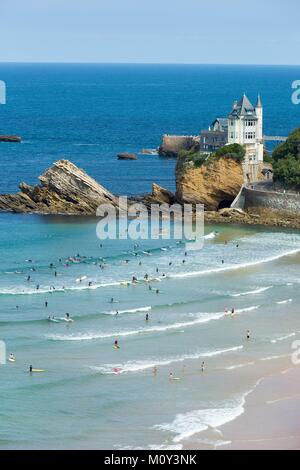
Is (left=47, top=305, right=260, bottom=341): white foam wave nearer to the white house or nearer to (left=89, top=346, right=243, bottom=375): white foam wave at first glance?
(left=89, top=346, right=243, bottom=375): white foam wave

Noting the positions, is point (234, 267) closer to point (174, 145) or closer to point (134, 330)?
point (134, 330)

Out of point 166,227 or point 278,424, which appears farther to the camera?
point 166,227

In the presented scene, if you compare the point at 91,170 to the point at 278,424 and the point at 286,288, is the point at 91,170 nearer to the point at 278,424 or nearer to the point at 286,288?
the point at 286,288

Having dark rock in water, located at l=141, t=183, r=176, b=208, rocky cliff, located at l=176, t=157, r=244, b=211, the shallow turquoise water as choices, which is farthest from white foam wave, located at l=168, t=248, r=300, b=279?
dark rock in water, located at l=141, t=183, r=176, b=208

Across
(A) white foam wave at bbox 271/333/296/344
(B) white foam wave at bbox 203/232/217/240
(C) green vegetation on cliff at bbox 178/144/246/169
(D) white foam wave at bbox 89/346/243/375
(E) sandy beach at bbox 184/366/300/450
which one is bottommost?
(E) sandy beach at bbox 184/366/300/450

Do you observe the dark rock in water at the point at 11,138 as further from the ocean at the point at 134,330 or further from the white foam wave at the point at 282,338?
the white foam wave at the point at 282,338
